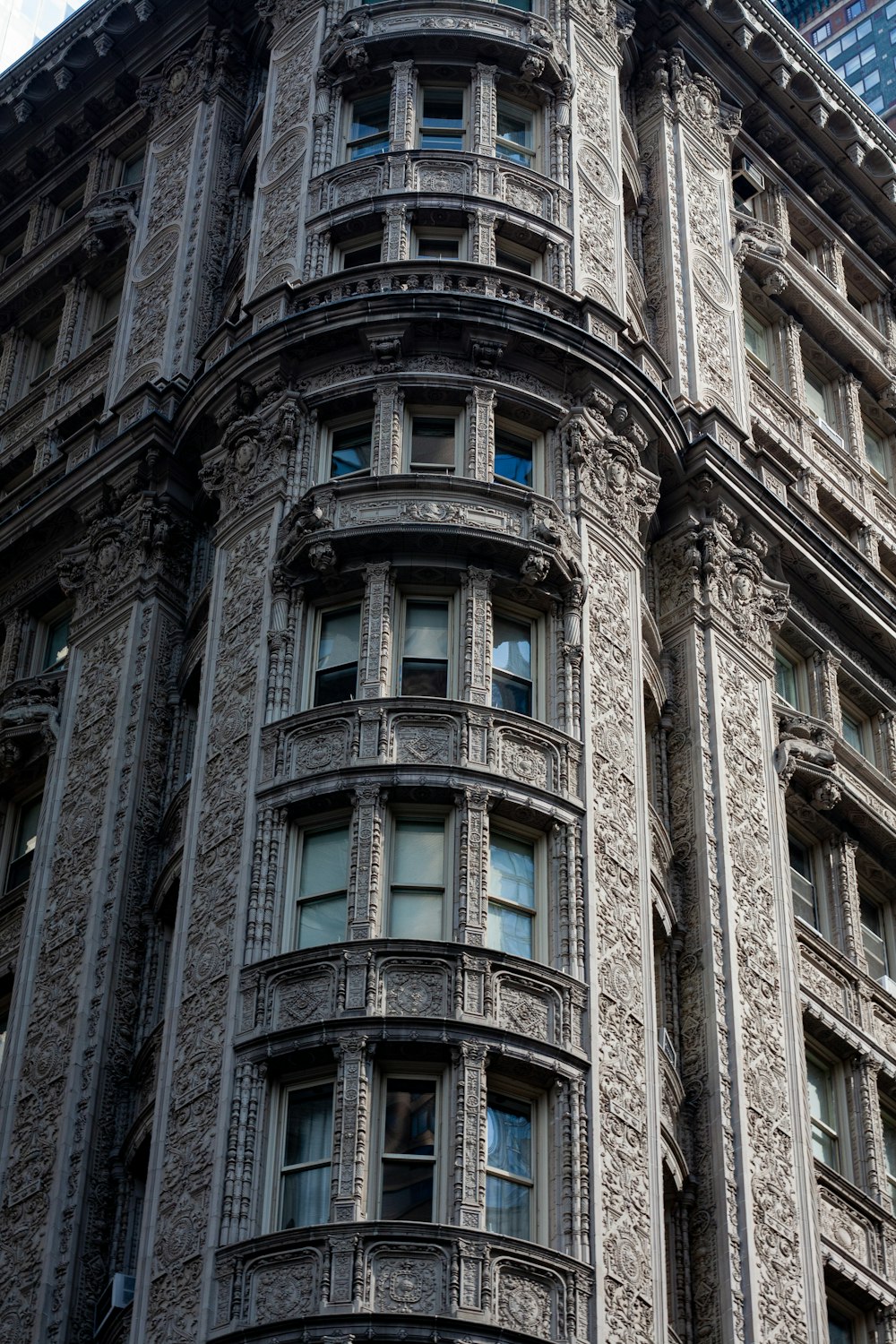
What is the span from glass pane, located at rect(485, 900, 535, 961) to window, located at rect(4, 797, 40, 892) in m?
10.6

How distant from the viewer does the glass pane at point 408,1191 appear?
28625 mm

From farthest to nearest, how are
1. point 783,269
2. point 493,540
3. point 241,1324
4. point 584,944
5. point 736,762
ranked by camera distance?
point 783,269 → point 736,762 → point 493,540 → point 584,944 → point 241,1324

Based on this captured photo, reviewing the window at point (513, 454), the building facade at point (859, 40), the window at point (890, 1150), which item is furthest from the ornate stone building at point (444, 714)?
the building facade at point (859, 40)

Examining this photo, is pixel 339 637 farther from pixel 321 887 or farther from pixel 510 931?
pixel 510 931

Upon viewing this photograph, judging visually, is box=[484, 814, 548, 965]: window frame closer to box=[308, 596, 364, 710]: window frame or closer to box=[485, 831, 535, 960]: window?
box=[485, 831, 535, 960]: window

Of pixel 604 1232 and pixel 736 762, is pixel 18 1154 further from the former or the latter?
pixel 736 762

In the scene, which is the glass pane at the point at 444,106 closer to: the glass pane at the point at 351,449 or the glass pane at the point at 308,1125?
the glass pane at the point at 351,449

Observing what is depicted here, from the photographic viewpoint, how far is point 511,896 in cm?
3222

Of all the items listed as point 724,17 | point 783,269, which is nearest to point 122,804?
point 783,269

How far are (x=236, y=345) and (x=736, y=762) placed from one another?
10.4 m

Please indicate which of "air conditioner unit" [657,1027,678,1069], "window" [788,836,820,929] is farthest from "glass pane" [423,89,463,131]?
"air conditioner unit" [657,1027,678,1069]

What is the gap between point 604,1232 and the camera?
2925cm

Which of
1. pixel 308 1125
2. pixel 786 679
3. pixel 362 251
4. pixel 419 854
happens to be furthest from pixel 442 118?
pixel 308 1125

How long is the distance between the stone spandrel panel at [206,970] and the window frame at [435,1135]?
1998 mm
